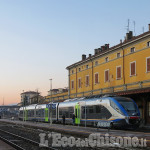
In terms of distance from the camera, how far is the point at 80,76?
53500 millimetres

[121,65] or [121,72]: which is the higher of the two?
[121,65]

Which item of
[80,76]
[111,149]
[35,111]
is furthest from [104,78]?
[111,149]

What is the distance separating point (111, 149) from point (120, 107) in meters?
11.2

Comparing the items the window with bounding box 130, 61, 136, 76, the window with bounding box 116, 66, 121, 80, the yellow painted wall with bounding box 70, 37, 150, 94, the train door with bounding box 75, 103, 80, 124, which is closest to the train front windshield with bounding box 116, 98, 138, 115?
the train door with bounding box 75, 103, 80, 124

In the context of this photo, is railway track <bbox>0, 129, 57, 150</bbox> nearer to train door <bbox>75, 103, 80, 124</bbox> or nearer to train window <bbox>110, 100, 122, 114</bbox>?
train window <bbox>110, 100, 122, 114</bbox>

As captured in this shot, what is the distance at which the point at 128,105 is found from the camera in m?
26.4

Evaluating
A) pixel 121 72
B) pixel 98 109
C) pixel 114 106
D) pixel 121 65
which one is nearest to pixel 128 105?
pixel 114 106

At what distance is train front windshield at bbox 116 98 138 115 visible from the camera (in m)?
26.0

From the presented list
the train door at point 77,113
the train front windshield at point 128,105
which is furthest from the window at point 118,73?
the train front windshield at point 128,105

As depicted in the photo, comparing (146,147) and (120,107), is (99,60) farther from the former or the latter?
(146,147)

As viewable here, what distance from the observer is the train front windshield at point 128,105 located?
85.2ft

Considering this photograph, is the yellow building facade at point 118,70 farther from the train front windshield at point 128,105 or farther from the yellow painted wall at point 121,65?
the train front windshield at point 128,105

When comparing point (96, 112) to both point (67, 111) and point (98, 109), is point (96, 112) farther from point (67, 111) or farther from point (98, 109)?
point (67, 111)

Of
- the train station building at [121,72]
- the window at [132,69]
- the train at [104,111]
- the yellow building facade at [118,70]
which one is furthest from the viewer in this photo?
the window at [132,69]
